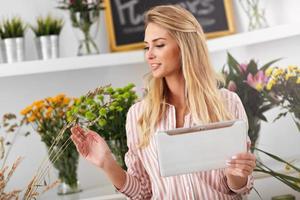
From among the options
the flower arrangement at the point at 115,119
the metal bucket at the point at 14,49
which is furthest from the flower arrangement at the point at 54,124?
the metal bucket at the point at 14,49

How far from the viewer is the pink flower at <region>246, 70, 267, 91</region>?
2.69 meters

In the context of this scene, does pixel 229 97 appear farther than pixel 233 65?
No

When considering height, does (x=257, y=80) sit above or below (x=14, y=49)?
below

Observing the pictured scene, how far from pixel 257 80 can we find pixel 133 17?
77 centimetres

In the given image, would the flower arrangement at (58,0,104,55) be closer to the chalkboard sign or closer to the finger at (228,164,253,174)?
the chalkboard sign

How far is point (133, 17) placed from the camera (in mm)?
3215

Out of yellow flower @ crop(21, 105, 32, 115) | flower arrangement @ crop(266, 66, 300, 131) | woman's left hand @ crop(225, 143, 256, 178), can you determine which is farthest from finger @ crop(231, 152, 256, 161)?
yellow flower @ crop(21, 105, 32, 115)

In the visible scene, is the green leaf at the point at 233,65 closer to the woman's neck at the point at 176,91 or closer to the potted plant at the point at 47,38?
the woman's neck at the point at 176,91

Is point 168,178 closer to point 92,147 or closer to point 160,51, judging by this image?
point 92,147

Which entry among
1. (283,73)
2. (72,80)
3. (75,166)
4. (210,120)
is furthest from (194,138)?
(72,80)

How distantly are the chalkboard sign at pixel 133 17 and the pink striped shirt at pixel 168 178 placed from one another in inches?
36.4

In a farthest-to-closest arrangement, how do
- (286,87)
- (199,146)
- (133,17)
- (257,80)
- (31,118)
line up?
1. (133,17)
2. (31,118)
3. (257,80)
4. (286,87)
5. (199,146)

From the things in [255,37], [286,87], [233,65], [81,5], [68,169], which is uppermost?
[81,5]

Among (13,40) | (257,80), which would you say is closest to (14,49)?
(13,40)
